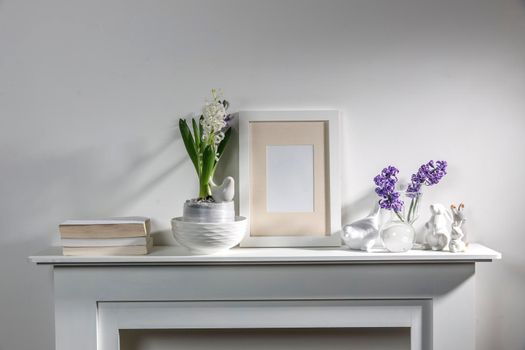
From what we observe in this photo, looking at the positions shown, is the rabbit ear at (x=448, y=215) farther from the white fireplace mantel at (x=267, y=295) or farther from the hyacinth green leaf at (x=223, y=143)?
the hyacinth green leaf at (x=223, y=143)

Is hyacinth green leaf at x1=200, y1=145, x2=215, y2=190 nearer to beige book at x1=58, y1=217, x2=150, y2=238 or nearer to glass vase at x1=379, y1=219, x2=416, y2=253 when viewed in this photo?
beige book at x1=58, y1=217, x2=150, y2=238

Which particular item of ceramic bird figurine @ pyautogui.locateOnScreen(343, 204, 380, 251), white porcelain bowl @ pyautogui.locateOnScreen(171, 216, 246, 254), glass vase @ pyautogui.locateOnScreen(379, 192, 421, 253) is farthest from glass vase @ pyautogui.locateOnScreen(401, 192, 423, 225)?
white porcelain bowl @ pyautogui.locateOnScreen(171, 216, 246, 254)

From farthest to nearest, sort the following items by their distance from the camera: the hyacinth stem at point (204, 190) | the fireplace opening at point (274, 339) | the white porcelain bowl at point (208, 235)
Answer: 1. the fireplace opening at point (274, 339)
2. the hyacinth stem at point (204, 190)
3. the white porcelain bowl at point (208, 235)

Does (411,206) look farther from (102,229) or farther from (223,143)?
(102,229)

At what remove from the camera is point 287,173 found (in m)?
1.63

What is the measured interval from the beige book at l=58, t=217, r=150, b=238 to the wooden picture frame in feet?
1.02

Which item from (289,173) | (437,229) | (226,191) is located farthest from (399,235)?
(226,191)

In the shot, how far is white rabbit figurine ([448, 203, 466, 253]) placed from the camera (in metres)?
1.51

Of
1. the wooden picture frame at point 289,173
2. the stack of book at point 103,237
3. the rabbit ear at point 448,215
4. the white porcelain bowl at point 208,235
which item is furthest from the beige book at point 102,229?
the rabbit ear at point 448,215

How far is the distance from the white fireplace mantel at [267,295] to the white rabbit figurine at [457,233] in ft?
0.11

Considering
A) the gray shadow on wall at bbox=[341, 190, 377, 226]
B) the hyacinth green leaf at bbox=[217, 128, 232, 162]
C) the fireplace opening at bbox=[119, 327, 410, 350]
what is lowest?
the fireplace opening at bbox=[119, 327, 410, 350]

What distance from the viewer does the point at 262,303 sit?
1.52m

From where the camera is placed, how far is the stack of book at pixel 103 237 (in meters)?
1.48

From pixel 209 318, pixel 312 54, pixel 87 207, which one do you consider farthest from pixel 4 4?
pixel 209 318
